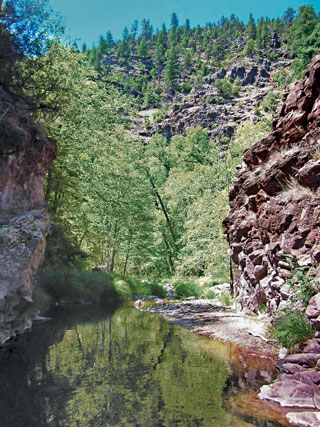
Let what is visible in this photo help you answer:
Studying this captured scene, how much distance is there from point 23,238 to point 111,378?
18.6 feet

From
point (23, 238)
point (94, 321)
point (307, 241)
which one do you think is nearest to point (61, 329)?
point (94, 321)

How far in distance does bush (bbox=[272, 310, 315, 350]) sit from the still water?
642 millimetres

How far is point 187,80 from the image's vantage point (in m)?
113

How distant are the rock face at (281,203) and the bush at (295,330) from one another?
1.07 meters

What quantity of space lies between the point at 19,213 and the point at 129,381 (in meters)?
7.41

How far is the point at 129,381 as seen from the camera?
19.9ft

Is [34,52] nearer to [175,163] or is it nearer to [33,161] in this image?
[33,161]

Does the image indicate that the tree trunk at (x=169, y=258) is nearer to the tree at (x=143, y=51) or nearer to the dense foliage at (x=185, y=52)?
the dense foliage at (x=185, y=52)

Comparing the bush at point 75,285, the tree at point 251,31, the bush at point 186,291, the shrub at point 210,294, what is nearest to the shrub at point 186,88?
the tree at point 251,31

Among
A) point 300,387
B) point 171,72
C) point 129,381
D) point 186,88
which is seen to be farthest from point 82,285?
point 171,72

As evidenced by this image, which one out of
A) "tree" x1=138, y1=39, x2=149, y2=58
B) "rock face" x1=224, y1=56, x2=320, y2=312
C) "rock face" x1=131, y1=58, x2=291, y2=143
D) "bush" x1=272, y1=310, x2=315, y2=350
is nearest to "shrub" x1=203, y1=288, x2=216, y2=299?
"rock face" x1=224, y1=56, x2=320, y2=312

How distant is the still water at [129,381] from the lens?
15.6ft

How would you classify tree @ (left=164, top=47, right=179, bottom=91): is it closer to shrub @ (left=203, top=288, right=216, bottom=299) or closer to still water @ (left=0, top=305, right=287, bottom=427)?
shrub @ (left=203, top=288, right=216, bottom=299)

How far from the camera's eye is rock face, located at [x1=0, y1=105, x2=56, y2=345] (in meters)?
9.38
